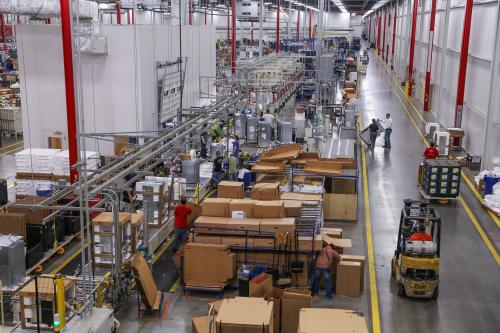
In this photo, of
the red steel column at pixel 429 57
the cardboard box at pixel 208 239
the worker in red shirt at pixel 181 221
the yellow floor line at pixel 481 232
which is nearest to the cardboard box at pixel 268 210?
the cardboard box at pixel 208 239

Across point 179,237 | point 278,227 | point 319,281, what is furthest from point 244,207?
point 319,281

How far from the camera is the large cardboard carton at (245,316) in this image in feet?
25.4

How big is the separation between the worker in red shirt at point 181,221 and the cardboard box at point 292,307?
134 inches

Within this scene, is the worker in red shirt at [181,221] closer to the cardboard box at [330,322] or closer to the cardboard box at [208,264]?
the cardboard box at [208,264]

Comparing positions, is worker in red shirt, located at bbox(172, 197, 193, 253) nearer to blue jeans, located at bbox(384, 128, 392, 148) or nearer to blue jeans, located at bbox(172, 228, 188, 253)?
blue jeans, located at bbox(172, 228, 188, 253)

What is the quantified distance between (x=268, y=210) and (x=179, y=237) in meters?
2.18

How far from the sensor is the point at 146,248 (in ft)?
35.0

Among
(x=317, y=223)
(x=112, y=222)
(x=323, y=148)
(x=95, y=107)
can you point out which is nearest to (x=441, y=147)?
(x=323, y=148)

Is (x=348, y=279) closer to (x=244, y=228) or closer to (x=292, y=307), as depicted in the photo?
(x=292, y=307)

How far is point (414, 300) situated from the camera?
33.5 ft

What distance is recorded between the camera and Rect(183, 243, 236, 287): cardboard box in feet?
33.6

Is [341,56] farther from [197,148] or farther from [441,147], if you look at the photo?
[197,148]

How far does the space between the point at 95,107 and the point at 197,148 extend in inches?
150

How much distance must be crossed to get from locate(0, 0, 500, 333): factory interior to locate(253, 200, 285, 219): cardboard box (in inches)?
1.0
